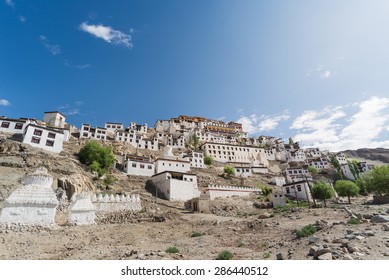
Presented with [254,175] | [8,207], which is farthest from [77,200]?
[254,175]

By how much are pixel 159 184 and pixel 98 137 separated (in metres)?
28.9

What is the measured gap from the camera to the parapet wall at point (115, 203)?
24.4m

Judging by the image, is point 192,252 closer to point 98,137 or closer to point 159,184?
point 159,184

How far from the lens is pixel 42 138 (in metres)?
Answer: 38.0

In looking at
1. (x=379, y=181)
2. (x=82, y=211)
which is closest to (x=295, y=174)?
(x=379, y=181)

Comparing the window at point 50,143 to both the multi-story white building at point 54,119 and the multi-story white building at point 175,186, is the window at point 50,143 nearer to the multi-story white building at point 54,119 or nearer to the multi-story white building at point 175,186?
the multi-story white building at point 175,186

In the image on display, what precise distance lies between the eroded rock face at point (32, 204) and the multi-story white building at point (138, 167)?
26.3 m

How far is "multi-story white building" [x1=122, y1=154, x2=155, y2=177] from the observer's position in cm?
4392

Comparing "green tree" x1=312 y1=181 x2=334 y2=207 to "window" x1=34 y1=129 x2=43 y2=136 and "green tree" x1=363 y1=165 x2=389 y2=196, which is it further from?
"window" x1=34 y1=129 x2=43 y2=136

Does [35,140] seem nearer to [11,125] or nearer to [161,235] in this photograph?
[11,125]

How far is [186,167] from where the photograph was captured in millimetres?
51094

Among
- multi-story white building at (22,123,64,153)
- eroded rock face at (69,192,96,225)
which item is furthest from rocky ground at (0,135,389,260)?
multi-story white building at (22,123,64,153)

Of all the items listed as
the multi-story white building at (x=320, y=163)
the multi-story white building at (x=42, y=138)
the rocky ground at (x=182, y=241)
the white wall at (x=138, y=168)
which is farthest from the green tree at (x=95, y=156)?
the multi-story white building at (x=320, y=163)

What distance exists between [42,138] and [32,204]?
85.3 feet
